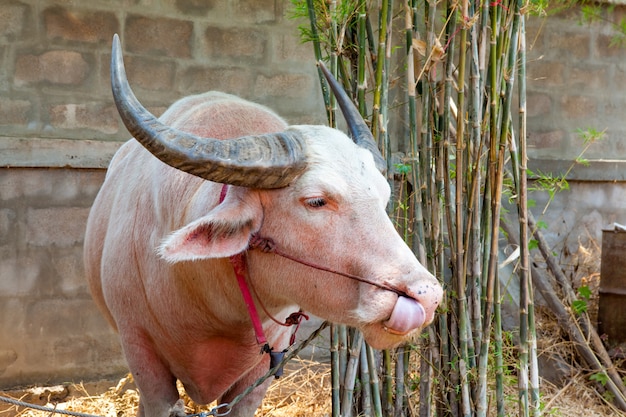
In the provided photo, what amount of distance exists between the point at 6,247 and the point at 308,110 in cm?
225

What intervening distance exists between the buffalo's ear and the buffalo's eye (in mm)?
161

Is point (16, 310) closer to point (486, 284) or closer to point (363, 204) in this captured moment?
point (486, 284)

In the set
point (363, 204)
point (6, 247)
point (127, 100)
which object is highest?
point (127, 100)

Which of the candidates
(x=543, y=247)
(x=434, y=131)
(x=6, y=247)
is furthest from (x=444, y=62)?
(x=6, y=247)

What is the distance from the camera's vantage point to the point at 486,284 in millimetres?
3395

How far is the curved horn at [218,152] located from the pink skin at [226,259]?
0.08 metres

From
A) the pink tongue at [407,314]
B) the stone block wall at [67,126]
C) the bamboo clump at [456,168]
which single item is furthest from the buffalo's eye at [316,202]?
the stone block wall at [67,126]

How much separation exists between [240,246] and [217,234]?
0.08m

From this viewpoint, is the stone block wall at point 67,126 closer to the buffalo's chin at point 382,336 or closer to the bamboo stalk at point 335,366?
the bamboo stalk at point 335,366

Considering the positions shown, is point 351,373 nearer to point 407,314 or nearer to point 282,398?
point 407,314

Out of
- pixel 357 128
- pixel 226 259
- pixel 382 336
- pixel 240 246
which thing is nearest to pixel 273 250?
pixel 240 246

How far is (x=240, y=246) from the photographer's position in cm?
240

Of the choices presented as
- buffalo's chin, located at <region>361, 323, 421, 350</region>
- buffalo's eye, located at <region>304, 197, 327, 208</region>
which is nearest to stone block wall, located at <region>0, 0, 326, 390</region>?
buffalo's eye, located at <region>304, 197, 327, 208</region>

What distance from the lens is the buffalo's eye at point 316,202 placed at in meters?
2.38
